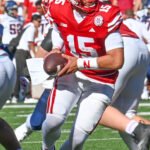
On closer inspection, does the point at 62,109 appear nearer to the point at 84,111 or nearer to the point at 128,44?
the point at 84,111

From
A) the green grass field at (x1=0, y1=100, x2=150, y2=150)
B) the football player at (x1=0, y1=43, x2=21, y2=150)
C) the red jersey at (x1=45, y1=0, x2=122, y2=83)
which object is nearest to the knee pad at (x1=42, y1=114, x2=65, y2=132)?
the football player at (x1=0, y1=43, x2=21, y2=150)

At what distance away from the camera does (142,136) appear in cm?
616

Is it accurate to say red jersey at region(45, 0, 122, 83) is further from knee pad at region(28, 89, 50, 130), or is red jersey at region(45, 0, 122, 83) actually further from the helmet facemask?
knee pad at region(28, 89, 50, 130)

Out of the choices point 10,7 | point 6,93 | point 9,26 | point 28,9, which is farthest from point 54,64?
point 28,9

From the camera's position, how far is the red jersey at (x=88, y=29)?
232 inches

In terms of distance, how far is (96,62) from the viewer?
591cm

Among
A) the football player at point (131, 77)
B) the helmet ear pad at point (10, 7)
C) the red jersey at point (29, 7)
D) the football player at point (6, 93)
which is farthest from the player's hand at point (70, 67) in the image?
the red jersey at point (29, 7)

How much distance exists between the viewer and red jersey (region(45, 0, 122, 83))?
5898 mm

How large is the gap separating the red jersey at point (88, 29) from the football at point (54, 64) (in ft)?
0.63

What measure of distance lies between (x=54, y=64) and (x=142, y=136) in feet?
2.81

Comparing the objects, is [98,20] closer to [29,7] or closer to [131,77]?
[131,77]

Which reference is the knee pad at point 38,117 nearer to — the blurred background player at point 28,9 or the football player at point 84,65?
the football player at point 84,65

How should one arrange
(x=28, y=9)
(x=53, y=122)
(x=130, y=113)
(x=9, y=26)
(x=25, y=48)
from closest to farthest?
(x=53, y=122) < (x=130, y=113) < (x=25, y=48) < (x=9, y=26) < (x=28, y=9)

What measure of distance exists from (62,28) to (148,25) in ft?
25.5
